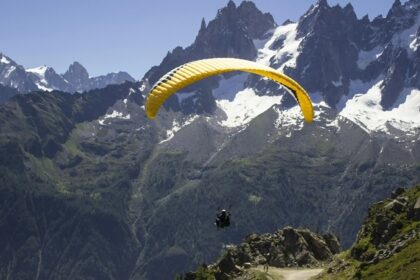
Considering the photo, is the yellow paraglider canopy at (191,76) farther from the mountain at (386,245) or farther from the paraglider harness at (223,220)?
the mountain at (386,245)

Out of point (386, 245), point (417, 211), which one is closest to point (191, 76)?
point (386, 245)

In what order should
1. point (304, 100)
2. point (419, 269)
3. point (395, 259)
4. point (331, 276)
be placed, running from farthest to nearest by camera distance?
point (331, 276) < point (395, 259) < point (419, 269) < point (304, 100)

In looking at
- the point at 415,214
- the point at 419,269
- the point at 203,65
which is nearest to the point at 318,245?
the point at 415,214

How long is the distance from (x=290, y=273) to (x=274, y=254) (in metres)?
7.98

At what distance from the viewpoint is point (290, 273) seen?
9931cm

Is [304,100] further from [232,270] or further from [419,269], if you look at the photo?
[232,270]

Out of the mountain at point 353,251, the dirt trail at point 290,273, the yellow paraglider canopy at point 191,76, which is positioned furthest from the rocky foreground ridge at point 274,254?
the yellow paraglider canopy at point 191,76

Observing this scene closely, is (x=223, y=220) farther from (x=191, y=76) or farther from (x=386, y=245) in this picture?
(x=386, y=245)

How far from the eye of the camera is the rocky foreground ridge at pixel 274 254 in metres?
100

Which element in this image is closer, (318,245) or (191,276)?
(191,276)

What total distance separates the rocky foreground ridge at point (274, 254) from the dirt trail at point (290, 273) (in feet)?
9.85

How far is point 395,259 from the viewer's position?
81.1m

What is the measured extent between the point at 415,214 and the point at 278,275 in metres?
20.3

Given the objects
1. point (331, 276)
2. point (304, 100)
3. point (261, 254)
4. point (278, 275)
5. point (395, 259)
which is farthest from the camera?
point (261, 254)
